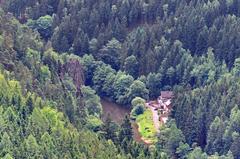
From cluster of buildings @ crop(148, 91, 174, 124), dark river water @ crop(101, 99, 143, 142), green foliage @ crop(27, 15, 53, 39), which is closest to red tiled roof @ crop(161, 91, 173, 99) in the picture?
cluster of buildings @ crop(148, 91, 174, 124)

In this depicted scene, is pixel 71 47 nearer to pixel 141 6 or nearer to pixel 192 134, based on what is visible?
pixel 141 6

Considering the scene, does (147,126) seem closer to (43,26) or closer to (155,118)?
(155,118)

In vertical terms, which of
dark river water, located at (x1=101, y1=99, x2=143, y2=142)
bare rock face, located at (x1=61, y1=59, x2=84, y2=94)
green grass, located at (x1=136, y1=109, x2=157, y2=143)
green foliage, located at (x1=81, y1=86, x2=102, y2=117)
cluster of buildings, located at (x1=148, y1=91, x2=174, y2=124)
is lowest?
dark river water, located at (x1=101, y1=99, x2=143, y2=142)

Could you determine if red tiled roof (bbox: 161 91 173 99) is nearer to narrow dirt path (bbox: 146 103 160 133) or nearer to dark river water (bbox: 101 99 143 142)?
narrow dirt path (bbox: 146 103 160 133)

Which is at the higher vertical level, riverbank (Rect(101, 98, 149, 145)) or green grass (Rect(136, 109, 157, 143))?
green grass (Rect(136, 109, 157, 143))

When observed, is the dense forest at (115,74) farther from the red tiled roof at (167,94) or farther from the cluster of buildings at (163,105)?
the cluster of buildings at (163,105)

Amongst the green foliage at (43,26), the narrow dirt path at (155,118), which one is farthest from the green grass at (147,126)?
the green foliage at (43,26)
